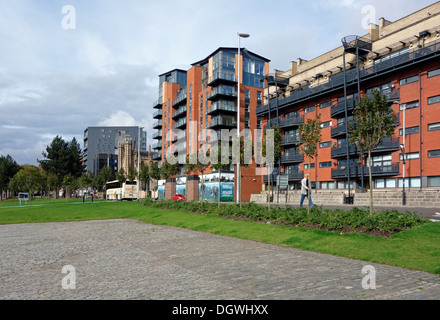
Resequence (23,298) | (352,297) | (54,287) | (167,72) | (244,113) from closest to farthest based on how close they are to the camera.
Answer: (352,297)
(23,298)
(54,287)
(244,113)
(167,72)

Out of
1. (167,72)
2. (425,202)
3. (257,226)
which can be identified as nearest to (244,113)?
(167,72)

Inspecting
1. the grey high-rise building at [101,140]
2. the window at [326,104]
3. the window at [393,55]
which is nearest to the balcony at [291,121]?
the window at [326,104]

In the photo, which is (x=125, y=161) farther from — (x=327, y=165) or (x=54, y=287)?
(x=54, y=287)

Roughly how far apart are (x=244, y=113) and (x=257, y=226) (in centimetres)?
5072

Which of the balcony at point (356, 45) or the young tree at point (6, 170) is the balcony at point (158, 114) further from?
the balcony at point (356, 45)

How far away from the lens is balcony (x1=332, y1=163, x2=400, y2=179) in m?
36.5

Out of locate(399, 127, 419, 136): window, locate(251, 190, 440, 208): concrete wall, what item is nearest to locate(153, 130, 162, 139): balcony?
locate(251, 190, 440, 208): concrete wall

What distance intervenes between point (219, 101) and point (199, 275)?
57122mm

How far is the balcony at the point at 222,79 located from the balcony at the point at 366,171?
28.1m

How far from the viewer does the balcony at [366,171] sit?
3653 cm

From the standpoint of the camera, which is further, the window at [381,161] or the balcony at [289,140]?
the balcony at [289,140]

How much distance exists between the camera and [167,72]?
281 ft

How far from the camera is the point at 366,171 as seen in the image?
40000 millimetres

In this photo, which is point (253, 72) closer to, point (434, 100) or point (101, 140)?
point (434, 100)
